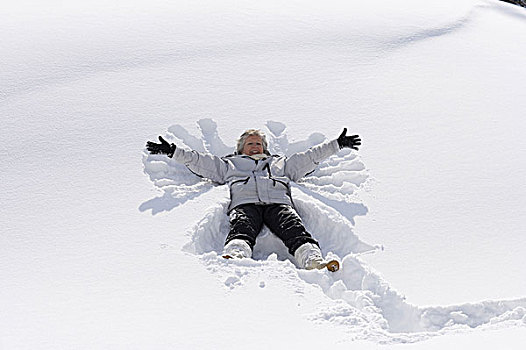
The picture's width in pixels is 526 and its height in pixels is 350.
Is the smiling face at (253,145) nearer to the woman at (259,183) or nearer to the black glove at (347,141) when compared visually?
the woman at (259,183)

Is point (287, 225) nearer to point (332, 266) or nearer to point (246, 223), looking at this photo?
point (246, 223)

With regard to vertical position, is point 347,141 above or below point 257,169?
above

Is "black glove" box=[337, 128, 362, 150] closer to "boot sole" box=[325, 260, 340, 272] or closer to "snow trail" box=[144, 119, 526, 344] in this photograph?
"snow trail" box=[144, 119, 526, 344]

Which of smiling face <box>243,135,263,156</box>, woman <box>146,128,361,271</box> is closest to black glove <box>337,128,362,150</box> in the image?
woman <box>146,128,361,271</box>

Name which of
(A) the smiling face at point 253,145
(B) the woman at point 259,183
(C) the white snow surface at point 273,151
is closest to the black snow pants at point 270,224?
(B) the woman at point 259,183

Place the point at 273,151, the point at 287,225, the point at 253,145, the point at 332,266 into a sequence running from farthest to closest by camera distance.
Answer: the point at 273,151 → the point at 253,145 → the point at 287,225 → the point at 332,266

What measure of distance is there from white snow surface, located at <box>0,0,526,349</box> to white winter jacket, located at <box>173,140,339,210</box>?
0.10m

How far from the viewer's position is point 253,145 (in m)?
4.08

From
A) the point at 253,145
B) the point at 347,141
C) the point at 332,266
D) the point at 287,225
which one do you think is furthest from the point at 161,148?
the point at 332,266

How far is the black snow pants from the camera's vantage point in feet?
10.9

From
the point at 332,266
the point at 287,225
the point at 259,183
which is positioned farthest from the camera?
the point at 259,183

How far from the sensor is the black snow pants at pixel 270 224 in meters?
3.33

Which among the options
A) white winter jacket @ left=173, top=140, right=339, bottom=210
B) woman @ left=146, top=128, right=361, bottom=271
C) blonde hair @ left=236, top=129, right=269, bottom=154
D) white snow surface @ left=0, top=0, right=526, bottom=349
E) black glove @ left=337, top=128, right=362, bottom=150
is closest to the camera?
white snow surface @ left=0, top=0, right=526, bottom=349

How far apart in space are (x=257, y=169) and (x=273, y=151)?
37cm
